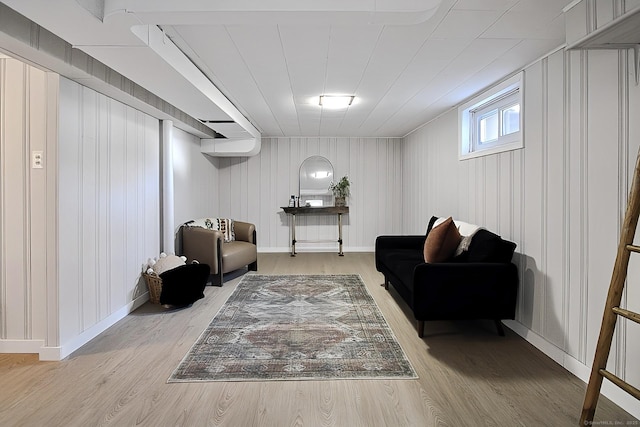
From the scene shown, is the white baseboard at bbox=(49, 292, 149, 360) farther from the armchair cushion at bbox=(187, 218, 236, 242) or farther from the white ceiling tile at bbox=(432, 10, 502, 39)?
the white ceiling tile at bbox=(432, 10, 502, 39)

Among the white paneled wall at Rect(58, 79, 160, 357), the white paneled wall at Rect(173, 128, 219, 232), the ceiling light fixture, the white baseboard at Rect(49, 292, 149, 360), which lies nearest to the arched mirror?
the white paneled wall at Rect(173, 128, 219, 232)

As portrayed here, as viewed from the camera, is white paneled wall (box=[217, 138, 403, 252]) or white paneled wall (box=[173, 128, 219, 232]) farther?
white paneled wall (box=[217, 138, 403, 252])

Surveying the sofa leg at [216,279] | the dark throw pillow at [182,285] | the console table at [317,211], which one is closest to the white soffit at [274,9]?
the dark throw pillow at [182,285]

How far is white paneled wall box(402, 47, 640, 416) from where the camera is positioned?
2.10 meters

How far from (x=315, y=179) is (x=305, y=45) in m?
4.71

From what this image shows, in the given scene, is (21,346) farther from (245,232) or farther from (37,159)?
(245,232)

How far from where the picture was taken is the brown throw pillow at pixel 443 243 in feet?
11.1

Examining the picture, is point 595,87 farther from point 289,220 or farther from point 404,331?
point 289,220

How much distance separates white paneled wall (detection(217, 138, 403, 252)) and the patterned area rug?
2.99 meters

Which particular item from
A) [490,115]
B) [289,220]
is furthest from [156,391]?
[289,220]

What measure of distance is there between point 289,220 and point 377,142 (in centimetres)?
219

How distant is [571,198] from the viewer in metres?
2.50

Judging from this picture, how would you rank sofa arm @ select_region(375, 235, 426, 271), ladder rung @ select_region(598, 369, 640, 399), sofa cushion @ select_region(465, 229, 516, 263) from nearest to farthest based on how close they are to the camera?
ladder rung @ select_region(598, 369, 640, 399)
sofa cushion @ select_region(465, 229, 516, 263)
sofa arm @ select_region(375, 235, 426, 271)

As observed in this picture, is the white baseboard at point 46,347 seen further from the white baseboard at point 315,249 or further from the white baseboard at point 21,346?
the white baseboard at point 315,249
